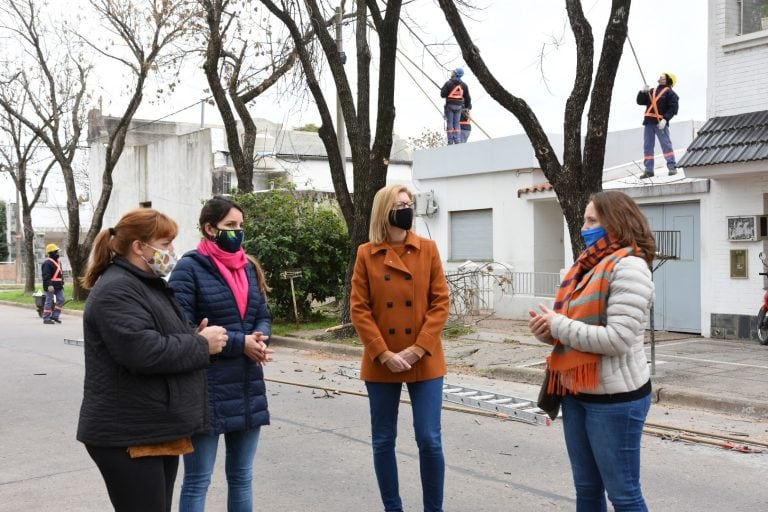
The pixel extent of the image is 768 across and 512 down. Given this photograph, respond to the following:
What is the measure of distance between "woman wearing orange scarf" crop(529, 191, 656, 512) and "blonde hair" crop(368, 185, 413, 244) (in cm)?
132

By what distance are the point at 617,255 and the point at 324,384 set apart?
7.42 m

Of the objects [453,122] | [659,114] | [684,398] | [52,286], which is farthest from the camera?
[52,286]

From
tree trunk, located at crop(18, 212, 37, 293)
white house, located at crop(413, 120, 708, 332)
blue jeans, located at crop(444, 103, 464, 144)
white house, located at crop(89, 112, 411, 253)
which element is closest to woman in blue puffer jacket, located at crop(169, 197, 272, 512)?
white house, located at crop(413, 120, 708, 332)

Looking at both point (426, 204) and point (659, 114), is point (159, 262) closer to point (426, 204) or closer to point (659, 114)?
point (659, 114)

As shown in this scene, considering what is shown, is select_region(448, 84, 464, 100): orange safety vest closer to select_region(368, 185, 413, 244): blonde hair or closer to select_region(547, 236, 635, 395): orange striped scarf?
select_region(368, 185, 413, 244): blonde hair

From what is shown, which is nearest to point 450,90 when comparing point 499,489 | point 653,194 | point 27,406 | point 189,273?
point 653,194

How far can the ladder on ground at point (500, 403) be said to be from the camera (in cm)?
821

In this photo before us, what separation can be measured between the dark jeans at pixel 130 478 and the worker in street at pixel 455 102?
17.2 metres

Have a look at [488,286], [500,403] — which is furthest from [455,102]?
[500,403]

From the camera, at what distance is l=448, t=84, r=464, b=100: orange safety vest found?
19906 mm

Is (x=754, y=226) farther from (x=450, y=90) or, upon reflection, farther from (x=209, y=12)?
(x=209, y=12)

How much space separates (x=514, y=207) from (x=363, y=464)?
1236 centimetres

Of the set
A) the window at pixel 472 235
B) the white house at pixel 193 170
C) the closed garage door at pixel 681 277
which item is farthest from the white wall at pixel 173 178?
the closed garage door at pixel 681 277

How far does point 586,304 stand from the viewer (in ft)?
12.5
